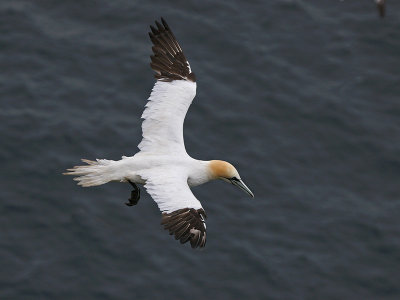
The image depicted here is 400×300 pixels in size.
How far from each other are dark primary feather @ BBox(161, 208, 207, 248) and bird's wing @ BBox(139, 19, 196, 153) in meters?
2.00

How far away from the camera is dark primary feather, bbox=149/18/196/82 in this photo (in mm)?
19484

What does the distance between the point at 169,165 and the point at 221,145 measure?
8330mm

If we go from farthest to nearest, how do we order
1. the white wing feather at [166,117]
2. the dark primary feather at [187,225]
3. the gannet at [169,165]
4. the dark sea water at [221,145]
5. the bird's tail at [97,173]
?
the dark sea water at [221,145]
the white wing feather at [166,117]
the bird's tail at [97,173]
the gannet at [169,165]
the dark primary feather at [187,225]

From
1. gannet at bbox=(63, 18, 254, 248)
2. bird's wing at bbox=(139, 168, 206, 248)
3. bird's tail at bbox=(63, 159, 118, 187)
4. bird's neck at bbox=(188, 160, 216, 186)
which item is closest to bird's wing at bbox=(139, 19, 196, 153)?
gannet at bbox=(63, 18, 254, 248)

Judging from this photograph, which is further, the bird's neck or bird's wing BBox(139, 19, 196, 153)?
bird's wing BBox(139, 19, 196, 153)

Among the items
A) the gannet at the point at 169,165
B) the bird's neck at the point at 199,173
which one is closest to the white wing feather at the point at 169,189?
the gannet at the point at 169,165

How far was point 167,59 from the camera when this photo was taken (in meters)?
19.8

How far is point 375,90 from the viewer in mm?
27562

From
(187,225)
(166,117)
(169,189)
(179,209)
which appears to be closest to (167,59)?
(166,117)

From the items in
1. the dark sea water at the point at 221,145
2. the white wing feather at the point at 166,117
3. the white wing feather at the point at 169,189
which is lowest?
the dark sea water at the point at 221,145

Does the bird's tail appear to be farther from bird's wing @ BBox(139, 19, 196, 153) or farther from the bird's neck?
the bird's neck

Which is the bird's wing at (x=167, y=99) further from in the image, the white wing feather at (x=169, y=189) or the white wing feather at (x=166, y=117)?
the white wing feather at (x=169, y=189)

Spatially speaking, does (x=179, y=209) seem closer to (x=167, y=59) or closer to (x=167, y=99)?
(x=167, y=99)

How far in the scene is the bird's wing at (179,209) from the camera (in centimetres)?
1611
